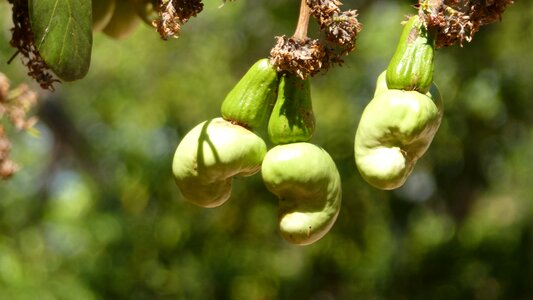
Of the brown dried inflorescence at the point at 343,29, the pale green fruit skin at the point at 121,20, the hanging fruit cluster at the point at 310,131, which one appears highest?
the brown dried inflorescence at the point at 343,29

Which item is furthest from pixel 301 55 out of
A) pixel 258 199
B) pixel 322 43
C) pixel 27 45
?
pixel 258 199

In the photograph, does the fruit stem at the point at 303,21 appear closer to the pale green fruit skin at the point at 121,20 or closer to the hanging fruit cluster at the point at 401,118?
the hanging fruit cluster at the point at 401,118

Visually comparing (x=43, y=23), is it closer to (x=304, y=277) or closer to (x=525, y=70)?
(x=304, y=277)

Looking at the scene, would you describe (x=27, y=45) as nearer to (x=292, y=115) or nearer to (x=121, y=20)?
(x=121, y=20)

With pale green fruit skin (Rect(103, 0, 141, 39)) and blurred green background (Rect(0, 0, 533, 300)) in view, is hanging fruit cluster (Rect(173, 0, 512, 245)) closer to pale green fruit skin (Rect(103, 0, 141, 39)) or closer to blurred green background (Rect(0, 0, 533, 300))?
pale green fruit skin (Rect(103, 0, 141, 39))

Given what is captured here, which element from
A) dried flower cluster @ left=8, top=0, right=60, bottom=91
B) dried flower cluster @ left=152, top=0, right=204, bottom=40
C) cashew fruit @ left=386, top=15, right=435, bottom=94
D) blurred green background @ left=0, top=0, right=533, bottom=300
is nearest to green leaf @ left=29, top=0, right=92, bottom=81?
dried flower cluster @ left=152, top=0, right=204, bottom=40

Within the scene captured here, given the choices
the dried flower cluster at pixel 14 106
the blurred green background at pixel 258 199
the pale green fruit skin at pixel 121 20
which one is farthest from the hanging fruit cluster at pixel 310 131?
the blurred green background at pixel 258 199
